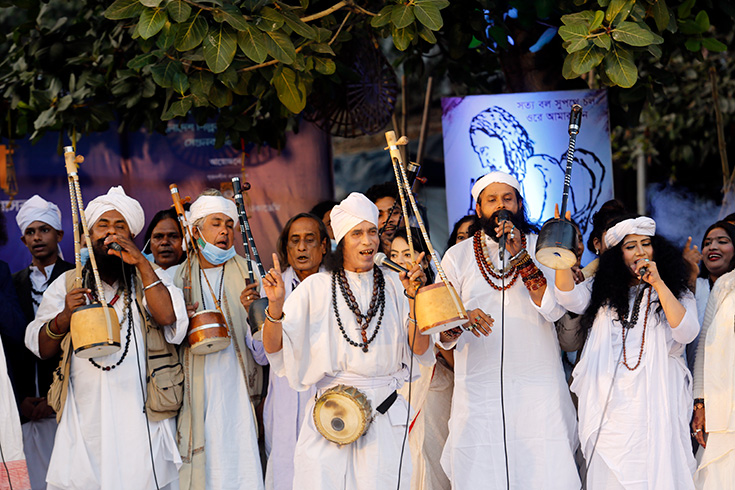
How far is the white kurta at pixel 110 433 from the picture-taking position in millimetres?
5156

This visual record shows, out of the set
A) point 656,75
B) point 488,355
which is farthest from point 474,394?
point 656,75

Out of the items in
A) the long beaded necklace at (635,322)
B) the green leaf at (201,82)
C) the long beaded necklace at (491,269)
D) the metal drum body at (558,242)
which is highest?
the green leaf at (201,82)

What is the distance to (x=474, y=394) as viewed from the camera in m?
5.38

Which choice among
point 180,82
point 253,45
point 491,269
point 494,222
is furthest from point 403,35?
Answer: point 491,269

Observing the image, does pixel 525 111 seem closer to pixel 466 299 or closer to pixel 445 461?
pixel 466 299

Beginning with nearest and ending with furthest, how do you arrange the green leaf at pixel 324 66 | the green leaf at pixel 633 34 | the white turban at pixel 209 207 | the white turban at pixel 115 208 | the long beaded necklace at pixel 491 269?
the green leaf at pixel 633 34 → the long beaded necklace at pixel 491 269 → the white turban at pixel 115 208 → the green leaf at pixel 324 66 → the white turban at pixel 209 207

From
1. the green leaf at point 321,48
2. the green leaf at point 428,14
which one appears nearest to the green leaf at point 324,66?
the green leaf at point 321,48

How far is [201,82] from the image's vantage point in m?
5.54

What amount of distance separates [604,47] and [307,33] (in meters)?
1.62

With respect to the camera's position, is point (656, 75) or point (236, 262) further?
point (656, 75)

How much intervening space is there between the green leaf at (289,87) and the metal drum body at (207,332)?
132 centimetres

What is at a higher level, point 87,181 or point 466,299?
point 87,181

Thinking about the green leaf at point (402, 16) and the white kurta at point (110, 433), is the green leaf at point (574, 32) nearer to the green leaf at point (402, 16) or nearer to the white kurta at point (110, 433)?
the green leaf at point (402, 16)

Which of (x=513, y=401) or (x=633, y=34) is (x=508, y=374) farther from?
(x=633, y=34)
